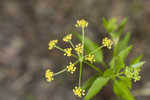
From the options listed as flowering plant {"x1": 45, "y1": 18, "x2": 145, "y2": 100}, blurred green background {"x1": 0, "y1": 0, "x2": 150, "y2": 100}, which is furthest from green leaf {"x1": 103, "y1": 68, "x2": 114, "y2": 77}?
blurred green background {"x1": 0, "y1": 0, "x2": 150, "y2": 100}

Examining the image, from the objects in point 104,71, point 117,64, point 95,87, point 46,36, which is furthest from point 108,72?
point 46,36

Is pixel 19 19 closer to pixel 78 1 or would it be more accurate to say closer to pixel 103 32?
pixel 78 1

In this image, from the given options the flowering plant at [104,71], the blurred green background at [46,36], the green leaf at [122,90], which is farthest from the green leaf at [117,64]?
the blurred green background at [46,36]

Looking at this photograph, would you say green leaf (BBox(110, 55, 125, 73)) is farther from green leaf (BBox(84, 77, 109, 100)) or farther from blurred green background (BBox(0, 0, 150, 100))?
blurred green background (BBox(0, 0, 150, 100))

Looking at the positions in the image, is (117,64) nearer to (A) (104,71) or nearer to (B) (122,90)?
(A) (104,71)

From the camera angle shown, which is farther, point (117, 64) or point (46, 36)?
point (46, 36)

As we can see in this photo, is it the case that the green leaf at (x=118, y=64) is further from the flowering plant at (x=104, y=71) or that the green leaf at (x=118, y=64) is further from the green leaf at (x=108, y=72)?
the green leaf at (x=108, y=72)

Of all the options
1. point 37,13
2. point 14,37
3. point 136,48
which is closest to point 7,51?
point 14,37

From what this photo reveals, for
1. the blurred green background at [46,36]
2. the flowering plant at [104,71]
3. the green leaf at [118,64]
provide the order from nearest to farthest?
the flowering plant at [104,71], the green leaf at [118,64], the blurred green background at [46,36]
